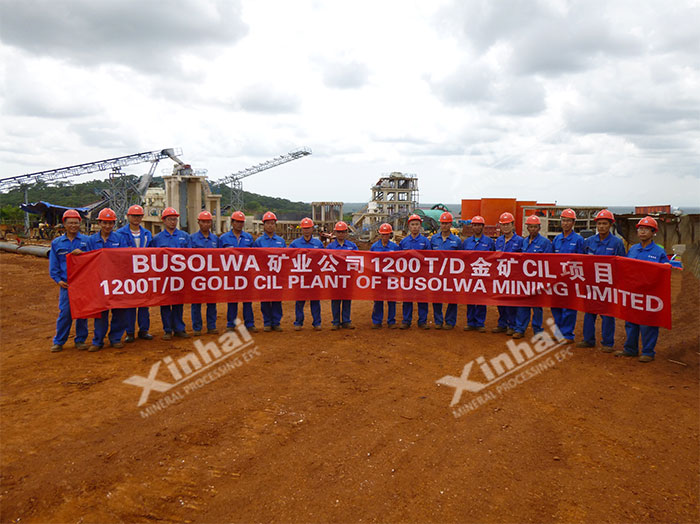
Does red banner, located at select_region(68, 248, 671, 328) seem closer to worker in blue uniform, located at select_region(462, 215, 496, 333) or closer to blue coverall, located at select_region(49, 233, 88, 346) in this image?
blue coverall, located at select_region(49, 233, 88, 346)

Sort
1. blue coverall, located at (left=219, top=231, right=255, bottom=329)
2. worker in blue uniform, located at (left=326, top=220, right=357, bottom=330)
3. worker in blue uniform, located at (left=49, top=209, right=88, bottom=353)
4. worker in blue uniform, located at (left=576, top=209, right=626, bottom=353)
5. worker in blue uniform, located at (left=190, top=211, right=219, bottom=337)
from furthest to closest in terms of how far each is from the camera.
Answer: worker in blue uniform, located at (left=326, top=220, right=357, bottom=330) < blue coverall, located at (left=219, top=231, right=255, bottom=329) < worker in blue uniform, located at (left=190, top=211, right=219, bottom=337) < worker in blue uniform, located at (left=576, top=209, right=626, bottom=353) < worker in blue uniform, located at (left=49, top=209, right=88, bottom=353)

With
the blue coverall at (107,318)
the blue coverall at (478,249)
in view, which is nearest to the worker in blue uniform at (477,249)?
the blue coverall at (478,249)

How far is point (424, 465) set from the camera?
13.9 feet

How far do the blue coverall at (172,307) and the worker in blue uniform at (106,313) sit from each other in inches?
24.2

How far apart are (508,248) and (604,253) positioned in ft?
5.31

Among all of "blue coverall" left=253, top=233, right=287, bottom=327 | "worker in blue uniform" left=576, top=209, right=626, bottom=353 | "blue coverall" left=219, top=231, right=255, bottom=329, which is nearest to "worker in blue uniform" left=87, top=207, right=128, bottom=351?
"blue coverall" left=219, top=231, right=255, bottom=329

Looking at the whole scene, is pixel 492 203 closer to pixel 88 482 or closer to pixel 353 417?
pixel 353 417

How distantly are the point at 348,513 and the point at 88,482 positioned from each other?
2187 millimetres

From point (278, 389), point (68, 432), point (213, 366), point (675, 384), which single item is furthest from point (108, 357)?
point (675, 384)

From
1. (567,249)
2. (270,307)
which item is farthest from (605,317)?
(270,307)

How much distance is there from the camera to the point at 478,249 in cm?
903

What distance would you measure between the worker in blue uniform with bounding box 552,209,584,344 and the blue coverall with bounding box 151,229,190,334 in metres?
6.67

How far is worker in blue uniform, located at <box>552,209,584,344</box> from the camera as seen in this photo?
8141 mm

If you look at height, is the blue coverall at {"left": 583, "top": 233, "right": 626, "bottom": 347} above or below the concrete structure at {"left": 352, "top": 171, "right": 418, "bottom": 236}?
below
